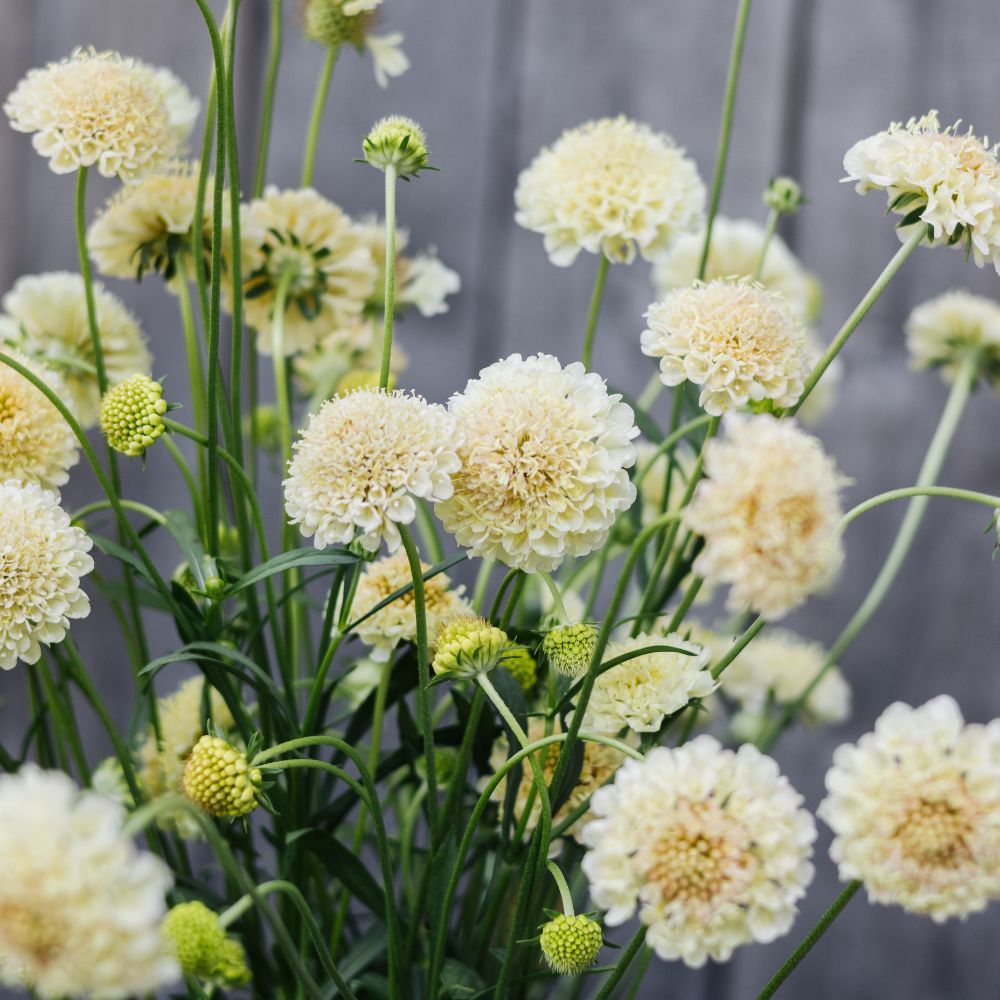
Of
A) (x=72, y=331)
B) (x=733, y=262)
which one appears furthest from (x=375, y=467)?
(x=733, y=262)

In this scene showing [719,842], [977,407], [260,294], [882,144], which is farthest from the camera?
[977,407]

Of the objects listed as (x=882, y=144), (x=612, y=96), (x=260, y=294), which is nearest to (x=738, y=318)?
(x=882, y=144)

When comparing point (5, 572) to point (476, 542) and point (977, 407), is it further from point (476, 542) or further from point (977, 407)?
point (977, 407)

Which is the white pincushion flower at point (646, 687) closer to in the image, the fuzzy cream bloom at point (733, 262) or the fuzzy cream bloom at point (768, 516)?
the fuzzy cream bloom at point (768, 516)

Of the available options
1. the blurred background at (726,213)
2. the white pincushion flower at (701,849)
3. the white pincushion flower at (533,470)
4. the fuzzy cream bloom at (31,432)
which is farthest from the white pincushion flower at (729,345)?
the blurred background at (726,213)

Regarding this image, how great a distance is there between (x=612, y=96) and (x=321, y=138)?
0.22 meters

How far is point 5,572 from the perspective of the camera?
1.24ft

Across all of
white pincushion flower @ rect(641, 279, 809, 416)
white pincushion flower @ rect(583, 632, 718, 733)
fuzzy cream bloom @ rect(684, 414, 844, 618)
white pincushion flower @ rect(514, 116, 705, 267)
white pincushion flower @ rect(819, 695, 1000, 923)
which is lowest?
white pincushion flower @ rect(583, 632, 718, 733)

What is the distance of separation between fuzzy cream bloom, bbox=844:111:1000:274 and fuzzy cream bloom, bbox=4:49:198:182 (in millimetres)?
283

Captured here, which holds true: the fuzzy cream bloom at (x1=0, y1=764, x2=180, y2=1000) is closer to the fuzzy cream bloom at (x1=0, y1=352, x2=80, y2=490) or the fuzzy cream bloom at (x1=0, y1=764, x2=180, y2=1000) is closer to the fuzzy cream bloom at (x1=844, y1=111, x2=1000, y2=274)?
the fuzzy cream bloom at (x1=0, y1=352, x2=80, y2=490)

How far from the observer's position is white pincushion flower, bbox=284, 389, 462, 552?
0.36 m

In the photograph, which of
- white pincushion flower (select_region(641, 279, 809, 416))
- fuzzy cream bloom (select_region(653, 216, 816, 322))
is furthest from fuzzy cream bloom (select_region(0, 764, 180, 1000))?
fuzzy cream bloom (select_region(653, 216, 816, 322))

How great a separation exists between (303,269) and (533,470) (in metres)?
0.22

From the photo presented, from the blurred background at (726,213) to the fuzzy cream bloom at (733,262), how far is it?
0.59 feet
